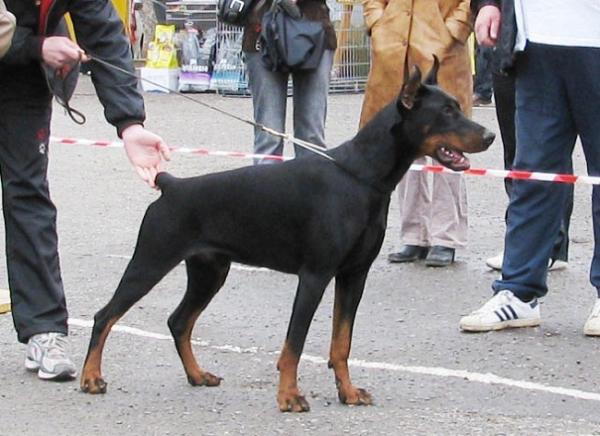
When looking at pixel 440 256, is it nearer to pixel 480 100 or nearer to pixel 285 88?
pixel 285 88

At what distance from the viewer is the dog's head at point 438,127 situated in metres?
5.31

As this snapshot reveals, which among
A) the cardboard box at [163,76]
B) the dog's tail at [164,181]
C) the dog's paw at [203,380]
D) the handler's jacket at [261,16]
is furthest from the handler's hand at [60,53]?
the cardboard box at [163,76]

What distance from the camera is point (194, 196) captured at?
5305mm

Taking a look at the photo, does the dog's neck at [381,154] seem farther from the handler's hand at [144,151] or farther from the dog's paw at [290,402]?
the dog's paw at [290,402]

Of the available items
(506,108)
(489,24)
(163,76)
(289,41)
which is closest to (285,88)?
(289,41)

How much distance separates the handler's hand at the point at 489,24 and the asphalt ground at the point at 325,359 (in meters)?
1.39

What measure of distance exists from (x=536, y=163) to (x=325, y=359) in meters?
1.38

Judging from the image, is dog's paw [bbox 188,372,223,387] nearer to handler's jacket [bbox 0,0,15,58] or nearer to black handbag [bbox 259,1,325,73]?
handler's jacket [bbox 0,0,15,58]

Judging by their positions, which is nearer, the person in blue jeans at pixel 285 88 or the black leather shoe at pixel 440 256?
the black leather shoe at pixel 440 256

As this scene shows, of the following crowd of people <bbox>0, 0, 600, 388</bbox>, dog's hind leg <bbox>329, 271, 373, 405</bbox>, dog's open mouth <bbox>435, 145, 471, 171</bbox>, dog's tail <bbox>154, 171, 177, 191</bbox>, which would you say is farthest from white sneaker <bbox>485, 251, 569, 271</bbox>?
dog's tail <bbox>154, 171, 177, 191</bbox>

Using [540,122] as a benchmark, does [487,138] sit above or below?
above

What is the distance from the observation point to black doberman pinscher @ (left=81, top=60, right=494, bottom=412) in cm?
520

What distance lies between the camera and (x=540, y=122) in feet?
20.9

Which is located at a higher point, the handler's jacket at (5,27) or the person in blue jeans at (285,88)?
the handler's jacket at (5,27)
